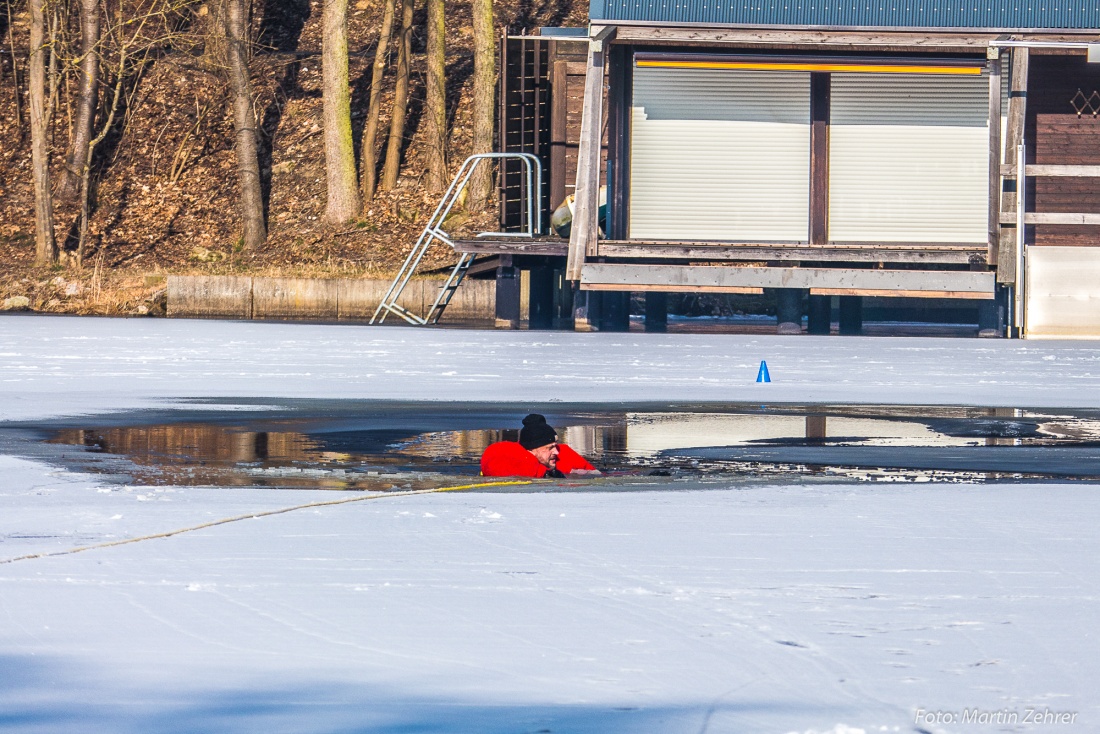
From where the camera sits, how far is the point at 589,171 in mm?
25672

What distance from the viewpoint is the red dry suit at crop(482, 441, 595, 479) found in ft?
33.7

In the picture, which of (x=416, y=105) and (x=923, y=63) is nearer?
(x=923, y=63)

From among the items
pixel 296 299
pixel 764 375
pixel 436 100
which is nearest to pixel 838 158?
pixel 764 375

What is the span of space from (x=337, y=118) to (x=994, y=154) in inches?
619

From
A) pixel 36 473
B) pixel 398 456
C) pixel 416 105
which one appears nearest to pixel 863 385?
pixel 398 456

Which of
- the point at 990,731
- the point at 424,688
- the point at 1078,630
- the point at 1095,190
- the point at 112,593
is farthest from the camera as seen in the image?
the point at 1095,190

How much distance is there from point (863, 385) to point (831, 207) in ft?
33.2

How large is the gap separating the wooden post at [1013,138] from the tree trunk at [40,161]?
69.5 ft

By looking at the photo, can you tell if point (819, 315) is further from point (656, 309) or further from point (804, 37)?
point (804, 37)

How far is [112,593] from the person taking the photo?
6168 millimetres

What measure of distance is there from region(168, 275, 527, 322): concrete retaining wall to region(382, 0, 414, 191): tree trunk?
7.37m

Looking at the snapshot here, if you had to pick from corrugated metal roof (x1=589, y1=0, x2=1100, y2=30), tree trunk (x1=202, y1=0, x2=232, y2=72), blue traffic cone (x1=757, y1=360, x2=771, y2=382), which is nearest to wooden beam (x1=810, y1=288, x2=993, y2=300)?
corrugated metal roof (x1=589, y1=0, x2=1100, y2=30)

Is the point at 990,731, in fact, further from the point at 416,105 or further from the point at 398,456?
the point at 416,105

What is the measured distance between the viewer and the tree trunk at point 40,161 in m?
37.0
